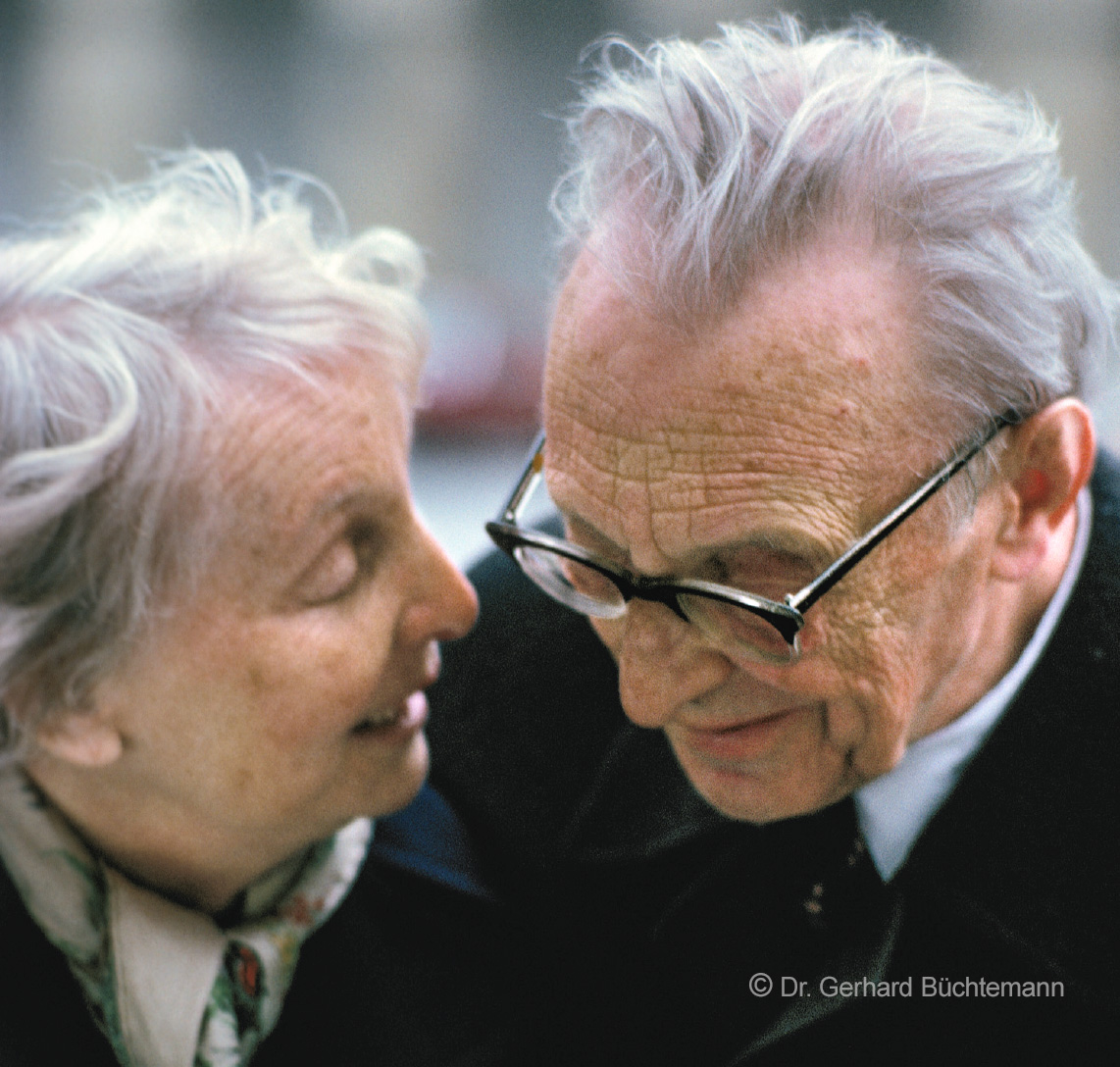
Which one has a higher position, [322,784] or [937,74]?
[937,74]

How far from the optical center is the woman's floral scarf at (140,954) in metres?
1.56

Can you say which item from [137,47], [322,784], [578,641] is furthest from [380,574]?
[137,47]

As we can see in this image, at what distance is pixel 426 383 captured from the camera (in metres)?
1.96

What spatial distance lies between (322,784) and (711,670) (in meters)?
0.63

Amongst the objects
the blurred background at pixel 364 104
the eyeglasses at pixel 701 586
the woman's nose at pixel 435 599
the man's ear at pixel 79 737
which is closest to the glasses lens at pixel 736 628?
the eyeglasses at pixel 701 586

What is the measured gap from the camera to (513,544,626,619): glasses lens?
1.54 m

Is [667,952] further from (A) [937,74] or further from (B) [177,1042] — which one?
(A) [937,74]

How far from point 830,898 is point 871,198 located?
94 cm

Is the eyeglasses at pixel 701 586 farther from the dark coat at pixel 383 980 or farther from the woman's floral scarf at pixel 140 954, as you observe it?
the woman's floral scarf at pixel 140 954

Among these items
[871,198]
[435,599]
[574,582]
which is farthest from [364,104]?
[871,198]

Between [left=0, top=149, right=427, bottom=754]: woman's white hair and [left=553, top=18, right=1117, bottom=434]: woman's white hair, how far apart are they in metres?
0.54

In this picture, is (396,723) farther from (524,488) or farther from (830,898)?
(830,898)

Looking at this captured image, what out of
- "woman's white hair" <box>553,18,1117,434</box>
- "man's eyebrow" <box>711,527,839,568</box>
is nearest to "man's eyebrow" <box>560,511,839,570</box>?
"man's eyebrow" <box>711,527,839,568</box>

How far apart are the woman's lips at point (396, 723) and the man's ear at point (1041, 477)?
925 millimetres
